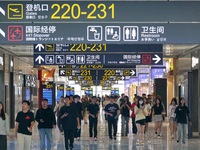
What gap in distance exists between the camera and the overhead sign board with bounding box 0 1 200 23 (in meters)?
13.9

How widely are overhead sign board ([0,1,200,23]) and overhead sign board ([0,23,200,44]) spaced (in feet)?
0.71

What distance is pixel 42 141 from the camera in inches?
666

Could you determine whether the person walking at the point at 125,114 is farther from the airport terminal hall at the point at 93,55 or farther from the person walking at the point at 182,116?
the person walking at the point at 182,116

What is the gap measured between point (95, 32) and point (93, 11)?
570 millimetres

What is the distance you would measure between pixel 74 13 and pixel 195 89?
1484cm

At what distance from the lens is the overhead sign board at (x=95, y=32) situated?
14.1 meters

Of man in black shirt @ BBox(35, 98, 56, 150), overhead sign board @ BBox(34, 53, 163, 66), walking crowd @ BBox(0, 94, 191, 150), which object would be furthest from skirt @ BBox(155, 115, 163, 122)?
man in black shirt @ BBox(35, 98, 56, 150)

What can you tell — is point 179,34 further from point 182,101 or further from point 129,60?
point 129,60

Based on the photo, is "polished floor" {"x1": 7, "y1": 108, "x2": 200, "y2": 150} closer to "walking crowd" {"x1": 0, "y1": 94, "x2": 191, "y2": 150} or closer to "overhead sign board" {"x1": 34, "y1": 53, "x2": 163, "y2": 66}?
"walking crowd" {"x1": 0, "y1": 94, "x2": 191, "y2": 150}

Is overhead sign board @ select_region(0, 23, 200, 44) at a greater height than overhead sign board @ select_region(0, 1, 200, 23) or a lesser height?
lesser

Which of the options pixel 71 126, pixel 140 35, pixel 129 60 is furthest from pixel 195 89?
pixel 140 35

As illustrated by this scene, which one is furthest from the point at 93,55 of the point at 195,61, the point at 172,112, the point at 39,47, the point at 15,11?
the point at 15,11

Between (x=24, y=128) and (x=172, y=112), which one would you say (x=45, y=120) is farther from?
(x=172, y=112)

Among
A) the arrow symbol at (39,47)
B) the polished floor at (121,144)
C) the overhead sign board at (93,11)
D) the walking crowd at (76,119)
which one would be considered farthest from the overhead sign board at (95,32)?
the arrow symbol at (39,47)
